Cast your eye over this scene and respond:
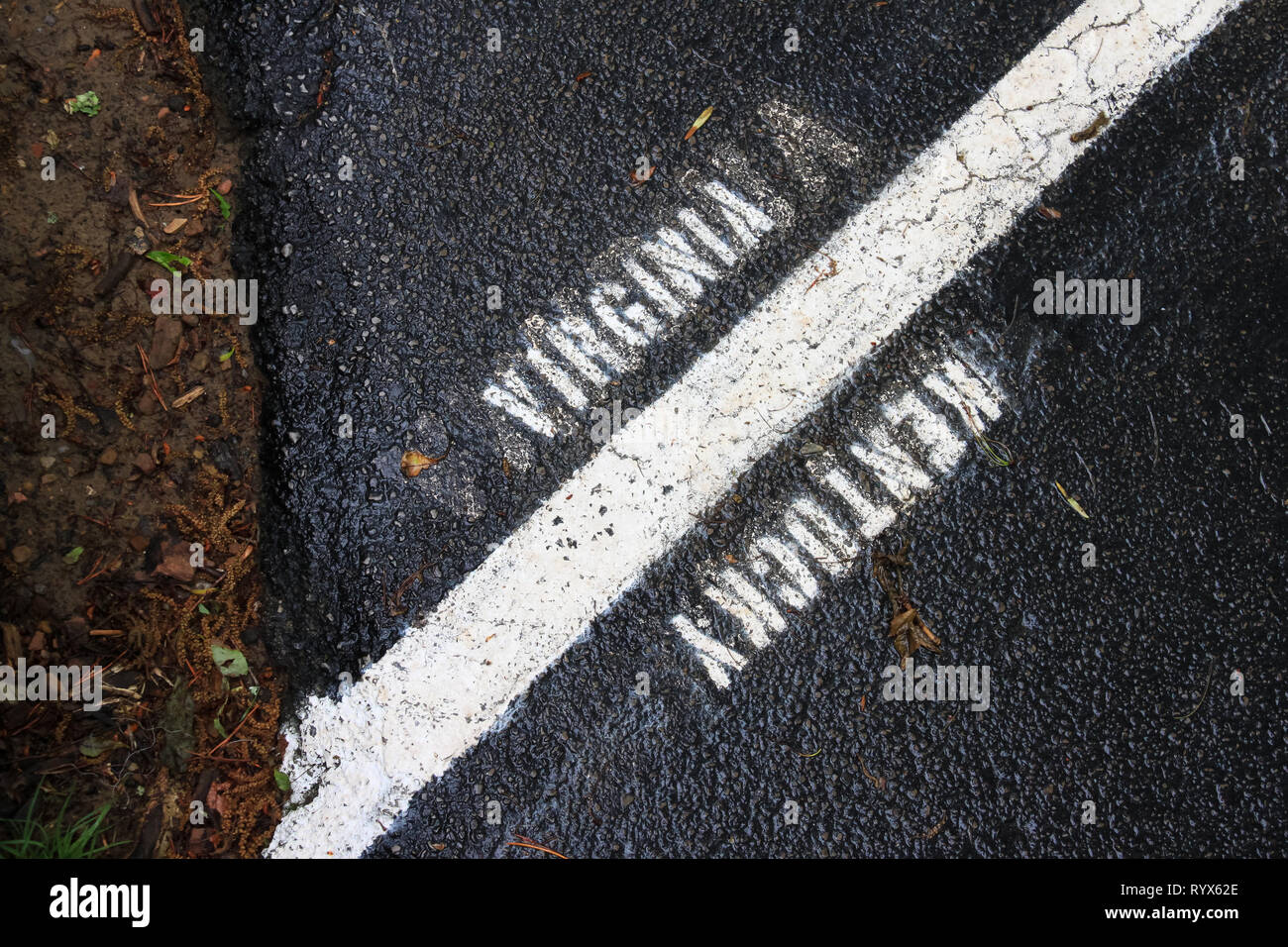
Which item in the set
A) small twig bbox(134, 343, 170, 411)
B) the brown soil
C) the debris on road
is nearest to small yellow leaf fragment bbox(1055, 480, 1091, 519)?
the debris on road

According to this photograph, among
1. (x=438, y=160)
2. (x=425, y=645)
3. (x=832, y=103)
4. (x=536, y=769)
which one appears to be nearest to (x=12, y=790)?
(x=425, y=645)

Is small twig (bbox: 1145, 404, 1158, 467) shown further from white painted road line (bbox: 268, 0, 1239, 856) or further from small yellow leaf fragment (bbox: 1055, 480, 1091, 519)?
white painted road line (bbox: 268, 0, 1239, 856)

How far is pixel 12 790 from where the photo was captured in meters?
2.06

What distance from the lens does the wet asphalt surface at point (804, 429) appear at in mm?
2189

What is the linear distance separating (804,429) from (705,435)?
27 cm

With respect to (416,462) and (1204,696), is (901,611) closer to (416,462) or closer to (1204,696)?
(1204,696)

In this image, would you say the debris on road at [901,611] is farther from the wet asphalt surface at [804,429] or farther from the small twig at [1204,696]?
the small twig at [1204,696]

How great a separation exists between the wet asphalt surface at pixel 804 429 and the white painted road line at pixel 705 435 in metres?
0.06

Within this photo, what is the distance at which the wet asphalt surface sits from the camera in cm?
219

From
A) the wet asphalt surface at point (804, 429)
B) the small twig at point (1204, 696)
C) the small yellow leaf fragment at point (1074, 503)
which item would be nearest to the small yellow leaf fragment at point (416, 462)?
the wet asphalt surface at point (804, 429)

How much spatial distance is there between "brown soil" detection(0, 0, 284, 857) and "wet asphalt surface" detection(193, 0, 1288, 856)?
0.14 metres

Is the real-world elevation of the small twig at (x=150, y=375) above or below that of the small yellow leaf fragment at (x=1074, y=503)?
above
